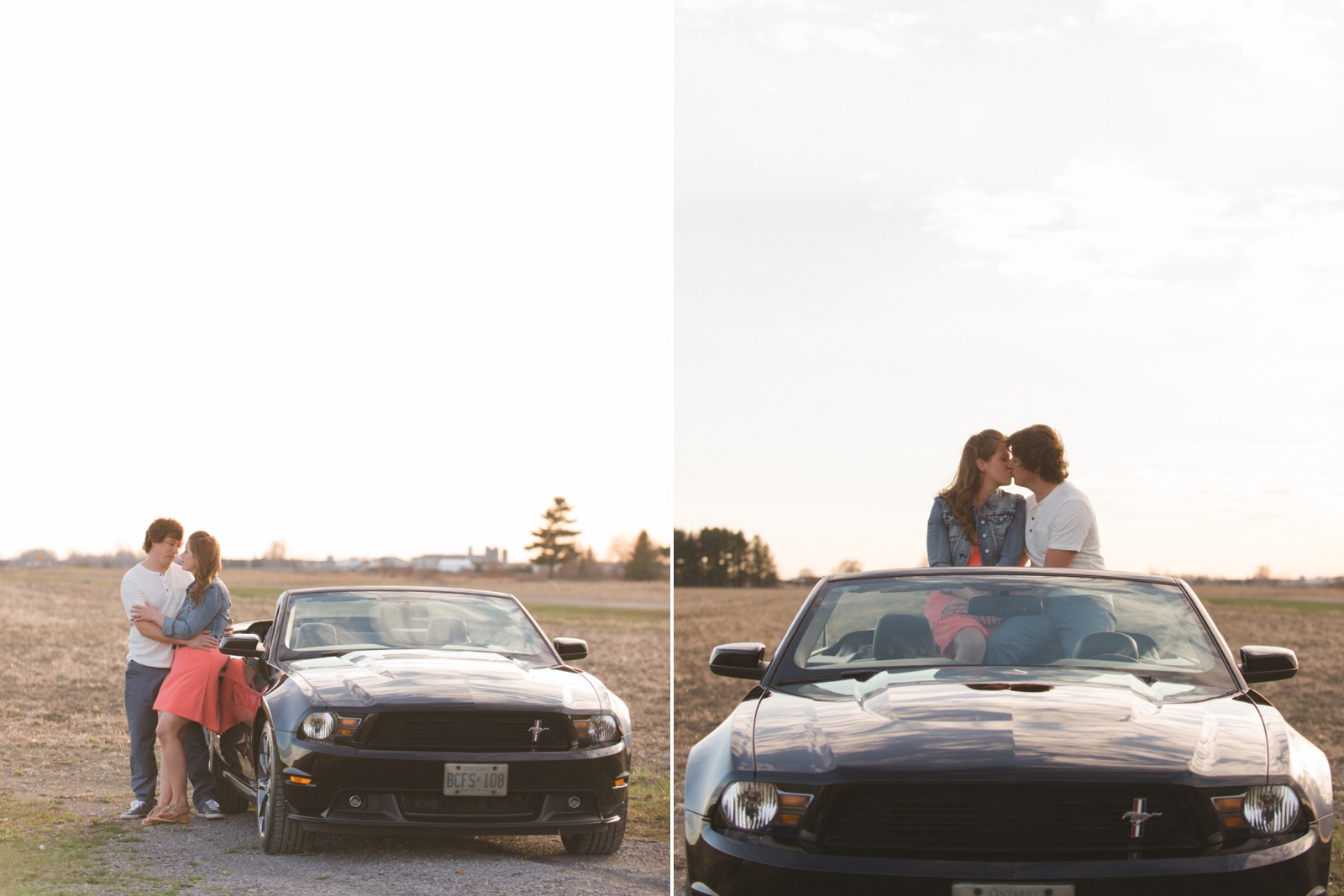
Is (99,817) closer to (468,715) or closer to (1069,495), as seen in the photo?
(468,715)

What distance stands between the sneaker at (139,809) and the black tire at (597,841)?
3229 mm

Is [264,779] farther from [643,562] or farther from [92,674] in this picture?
[643,562]

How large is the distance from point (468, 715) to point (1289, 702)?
21.6 meters

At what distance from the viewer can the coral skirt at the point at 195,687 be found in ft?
29.9

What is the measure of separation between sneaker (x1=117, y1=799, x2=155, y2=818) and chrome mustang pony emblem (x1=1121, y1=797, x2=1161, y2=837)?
7.69 meters

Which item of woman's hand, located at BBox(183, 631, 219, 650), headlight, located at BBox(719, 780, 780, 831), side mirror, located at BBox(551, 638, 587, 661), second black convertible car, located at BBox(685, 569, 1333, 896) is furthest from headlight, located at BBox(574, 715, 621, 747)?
headlight, located at BBox(719, 780, 780, 831)

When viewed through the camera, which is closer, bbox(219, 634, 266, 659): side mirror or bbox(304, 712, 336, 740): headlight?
bbox(304, 712, 336, 740): headlight

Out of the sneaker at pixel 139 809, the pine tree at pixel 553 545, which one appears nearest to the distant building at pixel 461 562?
the pine tree at pixel 553 545

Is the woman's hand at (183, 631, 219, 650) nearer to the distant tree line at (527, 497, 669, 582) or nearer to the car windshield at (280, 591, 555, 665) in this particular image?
the car windshield at (280, 591, 555, 665)

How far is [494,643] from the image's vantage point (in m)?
9.18

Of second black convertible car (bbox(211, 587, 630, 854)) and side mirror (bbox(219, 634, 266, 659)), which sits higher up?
side mirror (bbox(219, 634, 266, 659))

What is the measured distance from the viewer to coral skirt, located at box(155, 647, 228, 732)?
911 centimetres

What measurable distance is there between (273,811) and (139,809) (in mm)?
2549

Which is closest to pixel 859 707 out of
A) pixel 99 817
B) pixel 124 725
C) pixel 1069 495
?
pixel 1069 495
